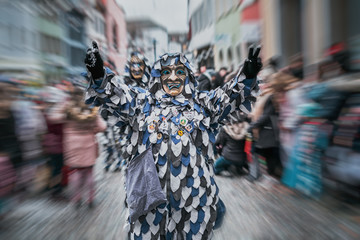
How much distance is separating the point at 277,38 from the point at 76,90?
239 inches

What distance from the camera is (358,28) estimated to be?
4.73m

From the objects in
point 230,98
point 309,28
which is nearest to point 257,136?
Result: point 230,98

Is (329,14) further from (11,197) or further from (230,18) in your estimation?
(11,197)

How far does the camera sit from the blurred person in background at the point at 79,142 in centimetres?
310

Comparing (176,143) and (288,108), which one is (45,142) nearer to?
(176,143)

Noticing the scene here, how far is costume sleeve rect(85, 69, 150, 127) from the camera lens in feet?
5.60

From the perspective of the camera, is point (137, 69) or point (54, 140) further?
point (137, 69)

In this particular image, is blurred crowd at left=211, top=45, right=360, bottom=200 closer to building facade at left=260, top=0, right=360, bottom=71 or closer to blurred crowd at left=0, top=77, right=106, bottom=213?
building facade at left=260, top=0, right=360, bottom=71

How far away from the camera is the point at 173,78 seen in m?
2.00

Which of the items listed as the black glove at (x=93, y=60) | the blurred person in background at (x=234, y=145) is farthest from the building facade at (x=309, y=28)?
the black glove at (x=93, y=60)

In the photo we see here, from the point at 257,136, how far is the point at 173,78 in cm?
204

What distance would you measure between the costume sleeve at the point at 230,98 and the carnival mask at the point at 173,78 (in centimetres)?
21

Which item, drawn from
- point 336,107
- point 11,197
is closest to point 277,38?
point 336,107

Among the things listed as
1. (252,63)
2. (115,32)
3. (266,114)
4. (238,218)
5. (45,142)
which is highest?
(115,32)
